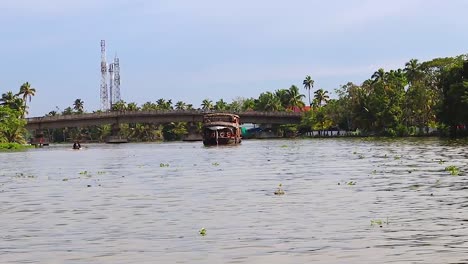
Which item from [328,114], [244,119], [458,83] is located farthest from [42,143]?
[458,83]

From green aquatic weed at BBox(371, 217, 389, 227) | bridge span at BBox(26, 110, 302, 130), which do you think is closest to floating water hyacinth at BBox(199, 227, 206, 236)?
green aquatic weed at BBox(371, 217, 389, 227)

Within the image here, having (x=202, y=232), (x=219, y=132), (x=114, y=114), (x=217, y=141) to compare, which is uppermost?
(x=114, y=114)

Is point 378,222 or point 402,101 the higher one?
point 402,101

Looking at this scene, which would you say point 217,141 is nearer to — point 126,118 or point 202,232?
point 126,118

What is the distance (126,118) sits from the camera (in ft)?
622

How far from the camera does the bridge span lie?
186 m

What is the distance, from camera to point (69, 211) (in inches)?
1018

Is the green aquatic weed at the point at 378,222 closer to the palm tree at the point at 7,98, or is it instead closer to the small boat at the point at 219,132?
the small boat at the point at 219,132

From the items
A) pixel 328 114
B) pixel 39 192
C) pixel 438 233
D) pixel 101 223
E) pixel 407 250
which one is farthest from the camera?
pixel 328 114

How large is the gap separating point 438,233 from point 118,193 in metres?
17.4

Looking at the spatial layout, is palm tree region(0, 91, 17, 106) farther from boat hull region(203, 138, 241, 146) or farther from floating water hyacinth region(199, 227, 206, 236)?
floating water hyacinth region(199, 227, 206, 236)

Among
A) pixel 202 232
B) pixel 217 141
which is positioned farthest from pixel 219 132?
pixel 202 232

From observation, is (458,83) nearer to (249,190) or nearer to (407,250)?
(249,190)

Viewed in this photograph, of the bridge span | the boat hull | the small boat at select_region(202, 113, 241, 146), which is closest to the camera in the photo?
the small boat at select_region(202, 113, 241, 146)
